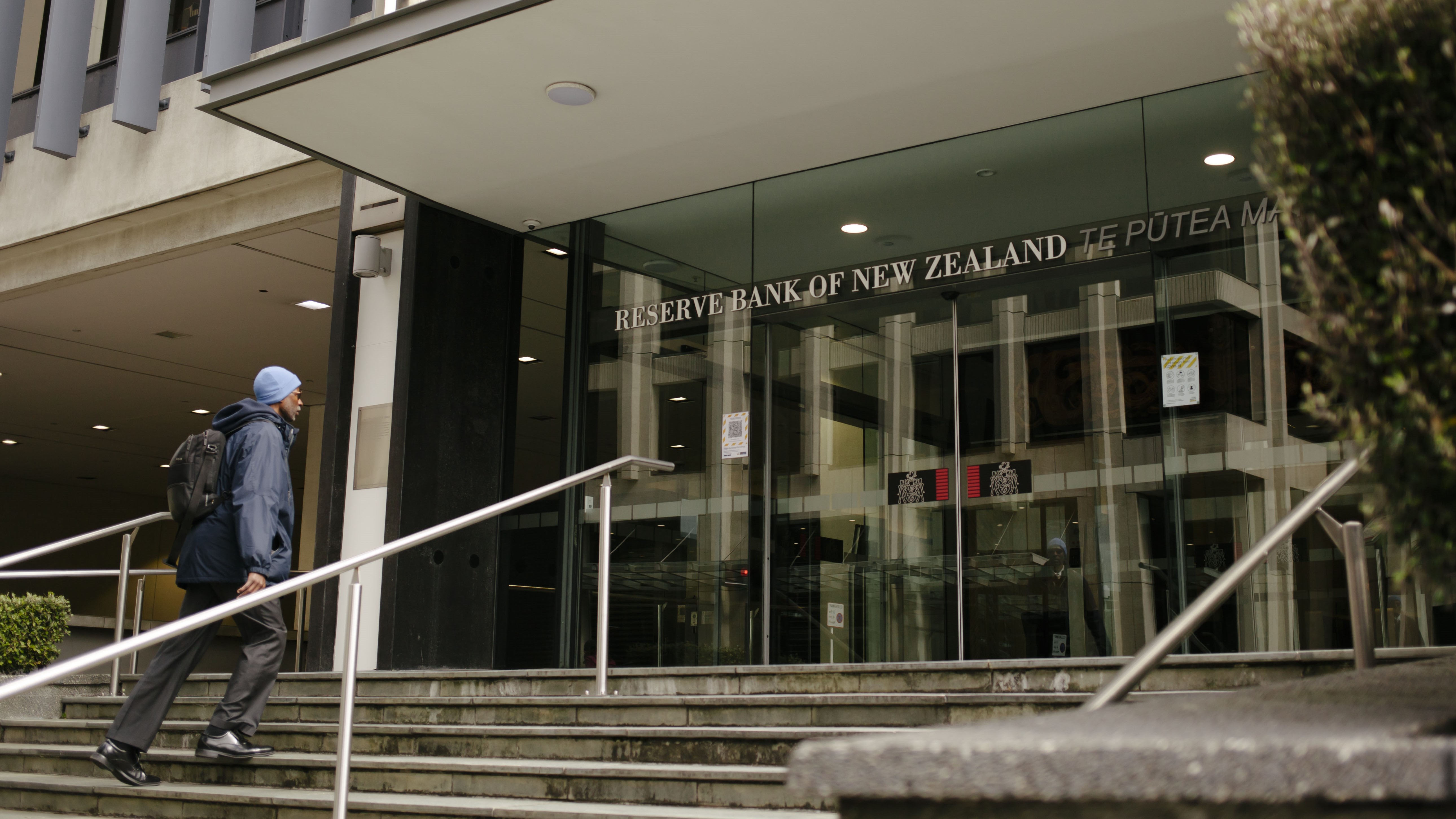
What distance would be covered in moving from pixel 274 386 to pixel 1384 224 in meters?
4.90

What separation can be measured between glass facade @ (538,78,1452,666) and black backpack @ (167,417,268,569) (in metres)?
3.16

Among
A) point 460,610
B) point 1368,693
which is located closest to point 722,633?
point 460,610

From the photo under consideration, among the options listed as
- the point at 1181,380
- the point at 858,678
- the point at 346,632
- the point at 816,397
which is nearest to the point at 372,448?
the point at 816,397

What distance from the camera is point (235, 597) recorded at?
537cm

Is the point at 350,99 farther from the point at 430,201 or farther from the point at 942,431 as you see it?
the point at 942,431

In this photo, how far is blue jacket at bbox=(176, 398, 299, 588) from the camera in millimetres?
5211

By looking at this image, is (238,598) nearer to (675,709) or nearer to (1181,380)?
(675,709)

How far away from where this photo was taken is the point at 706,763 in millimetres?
4434

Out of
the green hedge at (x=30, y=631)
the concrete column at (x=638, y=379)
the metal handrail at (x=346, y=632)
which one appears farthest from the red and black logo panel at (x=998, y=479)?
the green hedge at (x=30, y=631)

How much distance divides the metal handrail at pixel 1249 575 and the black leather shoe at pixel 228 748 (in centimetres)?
348

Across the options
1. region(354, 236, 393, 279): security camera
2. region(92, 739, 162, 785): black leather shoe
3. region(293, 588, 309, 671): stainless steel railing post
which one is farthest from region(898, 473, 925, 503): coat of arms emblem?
region(293, 588, 309, 671): stainless steel railing post

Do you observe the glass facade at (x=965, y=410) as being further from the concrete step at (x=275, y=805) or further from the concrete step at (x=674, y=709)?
the concrete step at (x=275, y=805)

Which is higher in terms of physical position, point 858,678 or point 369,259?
point 369,259

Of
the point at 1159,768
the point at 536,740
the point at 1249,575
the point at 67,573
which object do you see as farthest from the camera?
the point at 67,573
